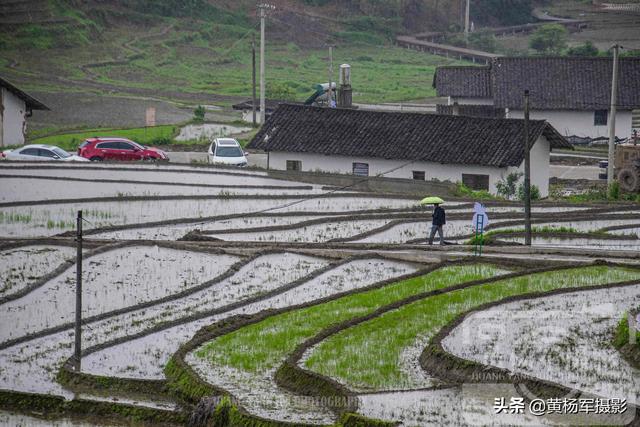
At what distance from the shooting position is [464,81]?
57.4 metres

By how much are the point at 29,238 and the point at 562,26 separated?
67126 millimetres

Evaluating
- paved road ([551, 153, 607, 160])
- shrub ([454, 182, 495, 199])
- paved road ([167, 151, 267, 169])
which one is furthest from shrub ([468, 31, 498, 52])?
shrub ([454, 182, 495, 199])

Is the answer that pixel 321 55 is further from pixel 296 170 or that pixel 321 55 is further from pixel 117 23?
pixel 296 170

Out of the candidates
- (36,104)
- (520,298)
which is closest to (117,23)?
(36,104)

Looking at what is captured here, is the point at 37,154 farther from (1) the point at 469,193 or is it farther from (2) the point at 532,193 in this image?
(2) the point at 532,193

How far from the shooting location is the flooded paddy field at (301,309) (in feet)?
51.0

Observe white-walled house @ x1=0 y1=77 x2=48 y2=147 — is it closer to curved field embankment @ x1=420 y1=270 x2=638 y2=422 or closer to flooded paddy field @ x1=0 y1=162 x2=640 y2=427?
flooded paddy field @ x1=0 y1=162 x2=640 y2=427

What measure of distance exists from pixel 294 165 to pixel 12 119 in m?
12.8

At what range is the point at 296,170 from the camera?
39562mm

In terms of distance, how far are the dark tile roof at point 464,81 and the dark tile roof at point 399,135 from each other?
54.5 feet

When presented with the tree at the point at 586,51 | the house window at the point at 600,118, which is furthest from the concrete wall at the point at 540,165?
the tree at the point at 586,51

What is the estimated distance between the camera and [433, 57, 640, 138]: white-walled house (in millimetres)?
53188

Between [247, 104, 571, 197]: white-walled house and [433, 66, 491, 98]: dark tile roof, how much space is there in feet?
54.8

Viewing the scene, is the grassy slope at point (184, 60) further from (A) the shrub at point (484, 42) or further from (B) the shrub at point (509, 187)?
(B) the shrub at point (509, 187)
